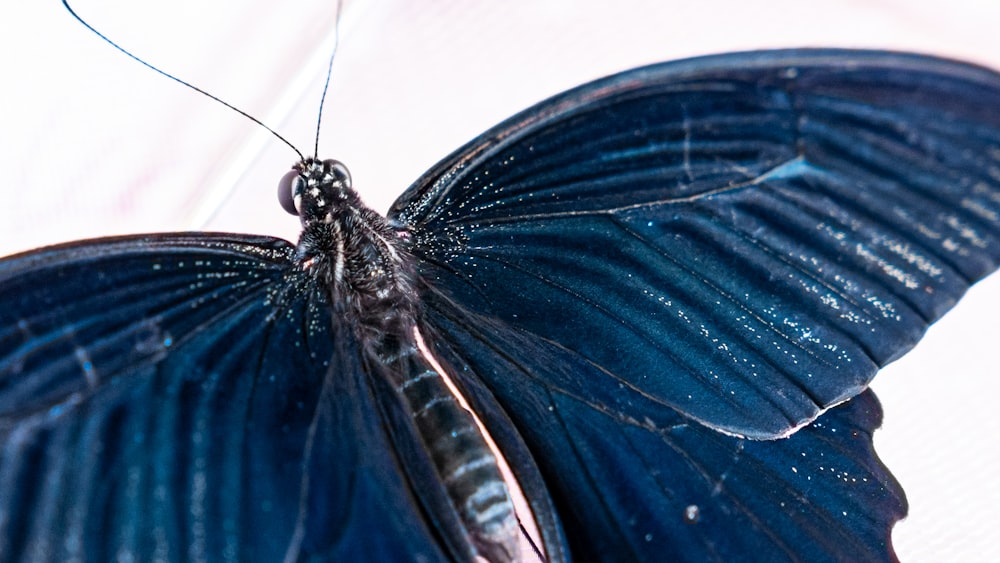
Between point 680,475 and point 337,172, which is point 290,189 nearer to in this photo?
point 337,172

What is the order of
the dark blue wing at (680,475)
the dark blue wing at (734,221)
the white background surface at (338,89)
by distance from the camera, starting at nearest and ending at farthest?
1. the dark blue wing at (734,221)
2. the dark blue wing at (680,475)
3. the white background surface at (338,89)

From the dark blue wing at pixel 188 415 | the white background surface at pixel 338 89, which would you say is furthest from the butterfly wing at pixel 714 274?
the white background surface at pixel 338 89

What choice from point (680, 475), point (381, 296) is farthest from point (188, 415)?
point (680, 475)

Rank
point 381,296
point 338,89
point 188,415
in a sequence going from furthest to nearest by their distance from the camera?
point 338,89 → point 381,296 → point 188,415

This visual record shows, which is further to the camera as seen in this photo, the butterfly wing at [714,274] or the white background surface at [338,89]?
the white background surface at [338,89]

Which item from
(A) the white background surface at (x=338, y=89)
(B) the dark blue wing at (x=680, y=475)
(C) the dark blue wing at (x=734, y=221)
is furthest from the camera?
(A) the white background surface at (x=338, y=89)

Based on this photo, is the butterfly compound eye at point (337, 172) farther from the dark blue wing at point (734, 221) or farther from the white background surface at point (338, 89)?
the white background surface at point (338, 89)

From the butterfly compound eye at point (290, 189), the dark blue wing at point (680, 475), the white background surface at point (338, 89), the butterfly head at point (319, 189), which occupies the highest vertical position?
the white background surface at point (338, 89)

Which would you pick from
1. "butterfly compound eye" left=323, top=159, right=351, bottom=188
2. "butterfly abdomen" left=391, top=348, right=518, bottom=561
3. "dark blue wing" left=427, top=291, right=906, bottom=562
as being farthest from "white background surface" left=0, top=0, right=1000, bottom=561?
"butterfly abdomen" left=391, top=348, right=518, bottom=561
